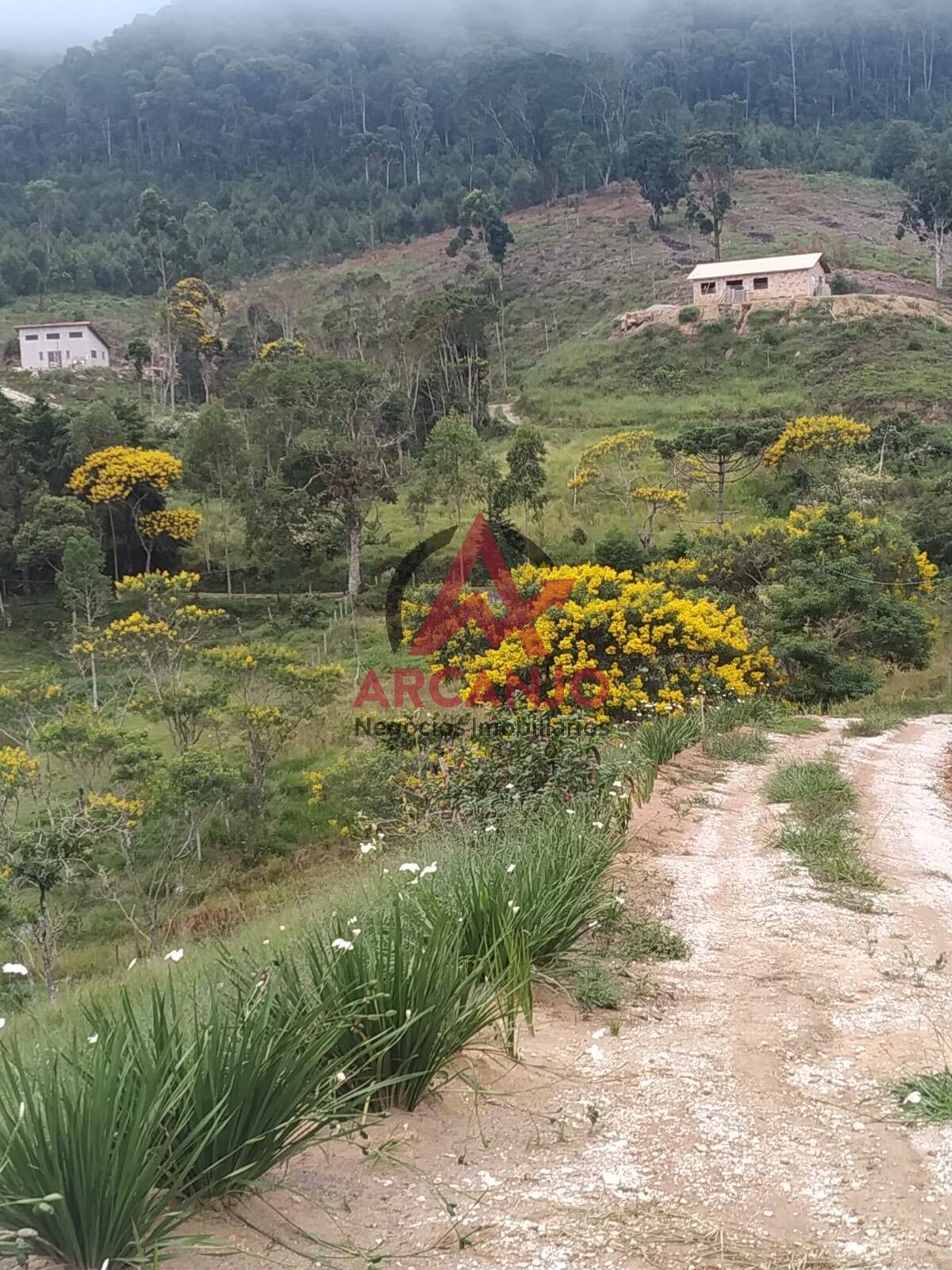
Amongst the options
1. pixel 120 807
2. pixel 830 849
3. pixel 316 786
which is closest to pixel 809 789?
pixel 830 849

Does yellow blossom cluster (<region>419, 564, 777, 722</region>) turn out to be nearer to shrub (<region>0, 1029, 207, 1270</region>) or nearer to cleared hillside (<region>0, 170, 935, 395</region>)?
shrub (<region>0, 1029, 207, 1270</region>)

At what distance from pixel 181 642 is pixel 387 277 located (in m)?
56.3

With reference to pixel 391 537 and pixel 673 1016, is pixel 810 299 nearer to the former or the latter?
pixel 391 537

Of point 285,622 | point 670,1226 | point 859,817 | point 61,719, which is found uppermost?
point 670,1226

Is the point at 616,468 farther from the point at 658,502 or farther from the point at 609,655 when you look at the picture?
the point at 609,655

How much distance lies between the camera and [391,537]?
3362 centimetres

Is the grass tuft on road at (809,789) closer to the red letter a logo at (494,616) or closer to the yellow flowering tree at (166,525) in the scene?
the red letter a logo at (494,616)

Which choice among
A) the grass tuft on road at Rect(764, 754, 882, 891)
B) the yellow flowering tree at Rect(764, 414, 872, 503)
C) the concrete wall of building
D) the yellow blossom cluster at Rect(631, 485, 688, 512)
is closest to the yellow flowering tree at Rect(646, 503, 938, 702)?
the grass tuft on road at Rect(764, 754, 882, 891)

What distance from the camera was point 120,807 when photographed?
570 inches

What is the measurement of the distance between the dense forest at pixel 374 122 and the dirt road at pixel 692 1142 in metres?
77.7

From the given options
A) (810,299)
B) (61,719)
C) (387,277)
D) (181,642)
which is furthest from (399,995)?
(387,277)

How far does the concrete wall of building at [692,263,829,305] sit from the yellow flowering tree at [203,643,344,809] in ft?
128

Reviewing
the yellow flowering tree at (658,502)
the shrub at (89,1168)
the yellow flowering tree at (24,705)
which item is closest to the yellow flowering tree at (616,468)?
the yellow flowering tree at (658,502)

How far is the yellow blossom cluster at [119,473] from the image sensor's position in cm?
3111
